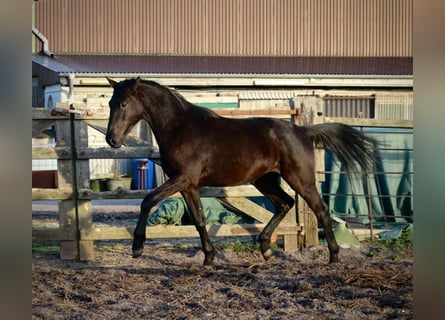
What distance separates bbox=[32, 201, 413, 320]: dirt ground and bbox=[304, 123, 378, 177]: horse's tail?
99cm

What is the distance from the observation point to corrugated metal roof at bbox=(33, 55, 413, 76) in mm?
14789

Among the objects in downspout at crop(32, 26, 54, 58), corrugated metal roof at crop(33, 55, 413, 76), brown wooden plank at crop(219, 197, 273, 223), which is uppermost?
downspout at crop(32, 26, 54, 58)

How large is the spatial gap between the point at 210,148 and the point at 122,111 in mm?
889

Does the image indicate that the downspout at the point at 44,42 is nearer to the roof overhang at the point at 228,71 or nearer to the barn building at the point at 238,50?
the barn building at the point at 238,50

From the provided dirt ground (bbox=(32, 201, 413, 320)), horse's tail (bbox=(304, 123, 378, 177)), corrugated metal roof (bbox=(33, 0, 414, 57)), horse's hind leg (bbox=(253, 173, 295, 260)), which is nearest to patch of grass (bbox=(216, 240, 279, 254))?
dirt ground (bbox=(32, 201, 413, 320))

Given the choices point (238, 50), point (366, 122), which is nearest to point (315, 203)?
point (366, 122)

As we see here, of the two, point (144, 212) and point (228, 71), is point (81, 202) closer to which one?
point (144, 212)

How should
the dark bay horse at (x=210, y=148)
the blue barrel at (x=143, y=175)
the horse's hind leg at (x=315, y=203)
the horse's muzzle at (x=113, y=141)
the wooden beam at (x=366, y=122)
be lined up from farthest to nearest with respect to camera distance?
the blue barrel at (x=143, y=175) < the wooden beam at (x=366, y=122) < the horse's hind leg at (x=315, y=203) < the dark bay horse at (x=210, y=148) < the horse's muzzle at (x=113, y=141)

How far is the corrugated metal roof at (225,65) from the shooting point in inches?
582

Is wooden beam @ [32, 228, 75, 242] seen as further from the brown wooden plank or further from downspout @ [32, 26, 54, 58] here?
downspout @ [32, 26, 54, 58]

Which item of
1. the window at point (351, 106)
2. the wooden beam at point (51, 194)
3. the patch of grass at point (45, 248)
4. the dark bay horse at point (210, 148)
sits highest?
the window at point (351, 106)

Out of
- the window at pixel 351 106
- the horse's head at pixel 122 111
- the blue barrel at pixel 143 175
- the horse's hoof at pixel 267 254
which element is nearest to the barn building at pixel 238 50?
the window at pixel 351 106

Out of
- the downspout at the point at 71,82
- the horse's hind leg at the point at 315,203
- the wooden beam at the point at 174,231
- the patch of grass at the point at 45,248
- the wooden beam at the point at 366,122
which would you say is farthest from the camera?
the downspout at the point at 71,82
